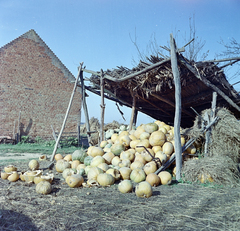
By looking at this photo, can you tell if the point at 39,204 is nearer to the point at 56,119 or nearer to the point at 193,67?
the point at 193,67

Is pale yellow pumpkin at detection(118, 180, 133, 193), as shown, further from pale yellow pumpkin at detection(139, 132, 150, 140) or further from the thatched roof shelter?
the thatched roof shelter

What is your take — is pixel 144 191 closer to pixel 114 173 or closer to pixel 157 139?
pixel 114 173

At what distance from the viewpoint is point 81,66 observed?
8094mm

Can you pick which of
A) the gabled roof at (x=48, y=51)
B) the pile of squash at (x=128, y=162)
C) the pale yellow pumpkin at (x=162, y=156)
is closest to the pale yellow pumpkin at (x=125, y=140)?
the pile of squash at (x=128, y=162)

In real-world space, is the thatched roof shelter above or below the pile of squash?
above

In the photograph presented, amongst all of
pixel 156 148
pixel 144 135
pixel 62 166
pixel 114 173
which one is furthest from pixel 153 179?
pixel 62 166

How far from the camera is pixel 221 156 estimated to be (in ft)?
17.4

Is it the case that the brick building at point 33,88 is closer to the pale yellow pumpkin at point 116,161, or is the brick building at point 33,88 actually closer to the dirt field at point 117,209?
the pale yellow pumpkin at point 116,161

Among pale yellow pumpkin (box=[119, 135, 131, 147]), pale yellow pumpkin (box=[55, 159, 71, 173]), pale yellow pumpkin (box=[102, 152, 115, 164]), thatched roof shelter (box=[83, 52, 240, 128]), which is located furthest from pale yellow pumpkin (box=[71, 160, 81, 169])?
thatched roof shelter (box=[83, 52, 240, 128])

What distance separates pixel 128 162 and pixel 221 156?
2.42 m

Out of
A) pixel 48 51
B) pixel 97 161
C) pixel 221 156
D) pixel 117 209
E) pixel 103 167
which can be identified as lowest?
pixel 117 209

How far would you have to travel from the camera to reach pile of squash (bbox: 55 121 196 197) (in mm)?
4754

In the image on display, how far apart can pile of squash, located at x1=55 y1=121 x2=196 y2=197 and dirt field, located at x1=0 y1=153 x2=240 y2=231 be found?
219 millimetres

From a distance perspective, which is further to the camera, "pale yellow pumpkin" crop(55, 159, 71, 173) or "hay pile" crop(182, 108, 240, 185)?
"pale yellow pumpkin" crop(55, 159, 71, 173)
